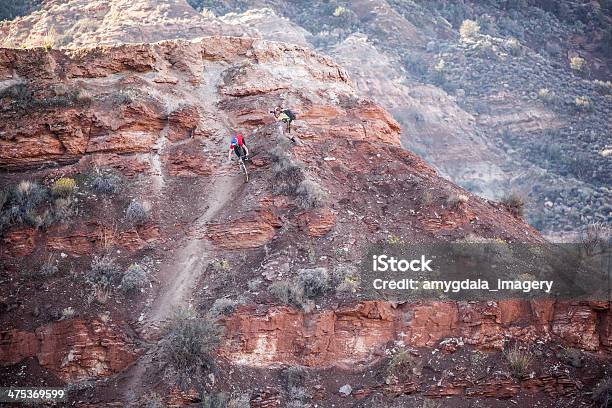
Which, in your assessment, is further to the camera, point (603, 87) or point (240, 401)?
point (603, 87)

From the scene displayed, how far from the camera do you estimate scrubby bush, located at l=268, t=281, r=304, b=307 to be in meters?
13.4

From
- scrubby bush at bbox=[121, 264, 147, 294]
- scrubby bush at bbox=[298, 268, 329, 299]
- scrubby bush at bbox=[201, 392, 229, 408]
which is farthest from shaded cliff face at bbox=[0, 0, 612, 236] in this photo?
scrubby bush at bbox=[201, 392, 229, 408]

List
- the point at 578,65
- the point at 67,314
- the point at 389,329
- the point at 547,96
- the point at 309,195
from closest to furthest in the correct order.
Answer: the point at 67,314, the point at 389,329, the point at 309,195, the point at 547,96, the point at 578,65

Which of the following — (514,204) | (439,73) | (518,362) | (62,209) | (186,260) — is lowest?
(439,73)

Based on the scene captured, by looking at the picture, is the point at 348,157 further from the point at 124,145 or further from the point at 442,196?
the point at 124,145

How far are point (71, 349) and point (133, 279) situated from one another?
2120mm

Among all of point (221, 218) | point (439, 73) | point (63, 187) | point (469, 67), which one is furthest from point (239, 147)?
point (469, 67)

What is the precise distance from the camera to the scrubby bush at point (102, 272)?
13.9m

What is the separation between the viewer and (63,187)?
1558 cm

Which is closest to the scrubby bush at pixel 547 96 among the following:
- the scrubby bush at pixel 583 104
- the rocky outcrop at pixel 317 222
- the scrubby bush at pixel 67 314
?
the scrubby bush at pixel 583 104

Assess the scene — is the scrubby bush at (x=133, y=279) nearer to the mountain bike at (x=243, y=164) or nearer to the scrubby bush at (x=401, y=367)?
the mountain bike at (x=243, y=164)

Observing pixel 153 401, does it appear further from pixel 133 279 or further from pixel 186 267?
pixel 186 267

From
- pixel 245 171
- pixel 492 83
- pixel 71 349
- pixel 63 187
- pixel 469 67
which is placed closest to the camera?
pixel 71 349

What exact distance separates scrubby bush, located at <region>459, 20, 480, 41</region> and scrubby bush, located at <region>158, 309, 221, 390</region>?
144 feet
